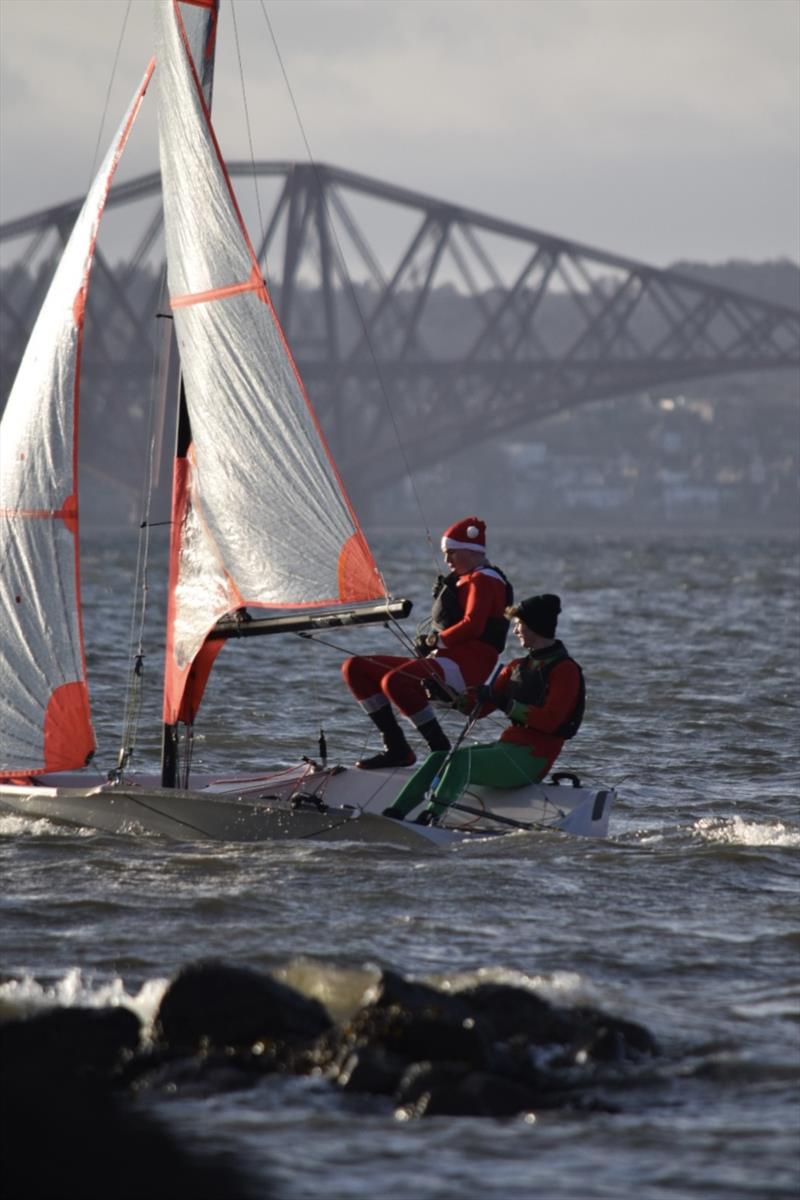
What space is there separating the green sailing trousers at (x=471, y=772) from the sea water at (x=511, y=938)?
30 cm

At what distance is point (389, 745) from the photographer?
34.0ft

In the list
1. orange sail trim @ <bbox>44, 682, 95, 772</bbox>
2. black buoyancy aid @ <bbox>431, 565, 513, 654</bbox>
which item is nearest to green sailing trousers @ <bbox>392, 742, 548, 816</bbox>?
black buoyancy aid @ <bbox>431, 565, 513, 654</bbox>

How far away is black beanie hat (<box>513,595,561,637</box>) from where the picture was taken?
9.71 m

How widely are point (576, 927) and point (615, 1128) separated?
2.62 metres

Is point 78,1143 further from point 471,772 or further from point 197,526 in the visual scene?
point 197,526

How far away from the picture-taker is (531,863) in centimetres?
976

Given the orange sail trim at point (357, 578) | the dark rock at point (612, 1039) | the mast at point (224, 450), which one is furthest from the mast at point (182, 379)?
the dark rock at point (612, 1039)

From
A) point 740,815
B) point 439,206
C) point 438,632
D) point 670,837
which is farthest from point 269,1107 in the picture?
point 439,206

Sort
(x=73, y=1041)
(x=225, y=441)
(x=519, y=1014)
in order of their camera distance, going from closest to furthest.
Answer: (x=73, y=1041)
(x=519, y=1014)
(x=225, y=441)

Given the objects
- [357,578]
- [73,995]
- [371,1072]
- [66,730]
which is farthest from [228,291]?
[371,1072]

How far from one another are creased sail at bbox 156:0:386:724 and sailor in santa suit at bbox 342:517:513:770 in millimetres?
410

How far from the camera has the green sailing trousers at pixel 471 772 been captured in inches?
387

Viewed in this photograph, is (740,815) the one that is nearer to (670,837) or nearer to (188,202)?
(670,837)

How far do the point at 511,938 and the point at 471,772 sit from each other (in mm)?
1888
